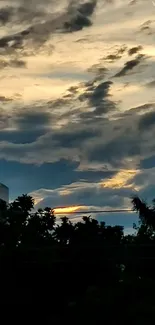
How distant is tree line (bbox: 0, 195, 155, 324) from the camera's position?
37.1m

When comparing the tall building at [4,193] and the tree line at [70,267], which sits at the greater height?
the tall building at [4,193]

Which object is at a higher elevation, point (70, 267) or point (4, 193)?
point (4, 193)

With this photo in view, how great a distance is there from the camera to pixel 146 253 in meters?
40.6

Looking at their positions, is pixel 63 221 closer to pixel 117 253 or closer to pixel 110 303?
pixel 117 253

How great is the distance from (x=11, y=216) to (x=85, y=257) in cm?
654

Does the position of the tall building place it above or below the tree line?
above

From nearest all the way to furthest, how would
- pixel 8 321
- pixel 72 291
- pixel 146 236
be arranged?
pixel 8 321
pixel 72 291
pixel 146 236

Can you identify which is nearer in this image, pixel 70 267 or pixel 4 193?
pixel 70 267

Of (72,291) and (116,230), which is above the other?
(116,230)

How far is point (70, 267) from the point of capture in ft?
140

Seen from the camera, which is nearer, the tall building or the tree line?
the tree line

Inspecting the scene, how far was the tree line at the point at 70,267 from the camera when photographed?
37094 millimetres

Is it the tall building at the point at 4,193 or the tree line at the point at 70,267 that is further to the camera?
the tall building at the point at 4,193

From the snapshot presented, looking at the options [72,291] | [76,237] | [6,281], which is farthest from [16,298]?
[76,237]
